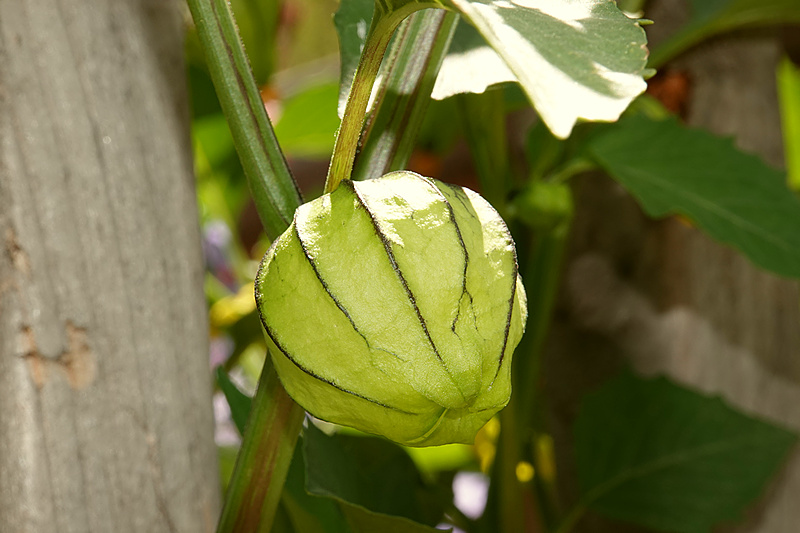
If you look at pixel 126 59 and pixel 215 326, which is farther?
pixel 215 326

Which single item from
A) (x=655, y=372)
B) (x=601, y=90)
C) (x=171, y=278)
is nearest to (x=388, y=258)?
(x=601, y=90)

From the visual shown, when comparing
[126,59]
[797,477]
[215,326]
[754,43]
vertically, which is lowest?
[797,477]

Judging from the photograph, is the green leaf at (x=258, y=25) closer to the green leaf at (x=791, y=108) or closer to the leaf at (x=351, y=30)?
the leaf at (x=351, y=30)

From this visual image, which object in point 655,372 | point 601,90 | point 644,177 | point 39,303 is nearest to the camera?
point 601,90

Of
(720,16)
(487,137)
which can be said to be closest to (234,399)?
(487,137)

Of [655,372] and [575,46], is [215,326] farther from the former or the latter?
[575,46]

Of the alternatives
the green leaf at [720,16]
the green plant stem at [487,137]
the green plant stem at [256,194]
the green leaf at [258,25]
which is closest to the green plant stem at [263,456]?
the green plant stem at [256,194]

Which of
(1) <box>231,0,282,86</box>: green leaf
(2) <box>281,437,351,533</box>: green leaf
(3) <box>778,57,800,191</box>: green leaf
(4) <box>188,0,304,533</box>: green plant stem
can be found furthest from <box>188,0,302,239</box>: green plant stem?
(3) <box>778,57,800,191</box>: green leaf
